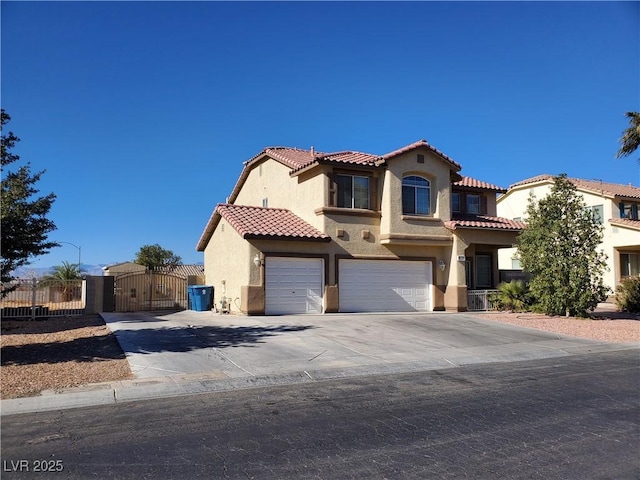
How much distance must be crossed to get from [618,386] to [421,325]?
27.8 feet

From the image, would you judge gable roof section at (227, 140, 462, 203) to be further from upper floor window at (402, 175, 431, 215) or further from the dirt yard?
the dirt yard

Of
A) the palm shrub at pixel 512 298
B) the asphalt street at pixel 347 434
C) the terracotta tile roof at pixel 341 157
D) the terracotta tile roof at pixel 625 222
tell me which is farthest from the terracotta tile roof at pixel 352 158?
the terracotta tile roof at pixel 625 222

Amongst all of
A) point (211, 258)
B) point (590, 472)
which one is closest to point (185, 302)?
point (211, 258)

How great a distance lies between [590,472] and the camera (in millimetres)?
5098

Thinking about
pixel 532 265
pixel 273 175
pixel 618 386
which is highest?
pixel 273 175

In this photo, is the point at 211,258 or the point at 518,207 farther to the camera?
the point at 518,207

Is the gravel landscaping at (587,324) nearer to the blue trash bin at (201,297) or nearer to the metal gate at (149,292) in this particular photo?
the blue trash bin at (201,297)

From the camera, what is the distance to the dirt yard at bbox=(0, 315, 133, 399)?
8.53 m

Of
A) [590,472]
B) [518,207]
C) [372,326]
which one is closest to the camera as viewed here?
[590,472]

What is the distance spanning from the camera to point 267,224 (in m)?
20.3

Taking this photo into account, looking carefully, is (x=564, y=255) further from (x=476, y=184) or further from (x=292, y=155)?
(x=292, y=155)

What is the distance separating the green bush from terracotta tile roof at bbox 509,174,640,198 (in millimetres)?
9245

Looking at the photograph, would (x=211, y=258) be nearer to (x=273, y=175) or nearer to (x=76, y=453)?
(x=273, y=175)

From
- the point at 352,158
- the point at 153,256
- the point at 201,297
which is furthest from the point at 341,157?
the point at 153,256
